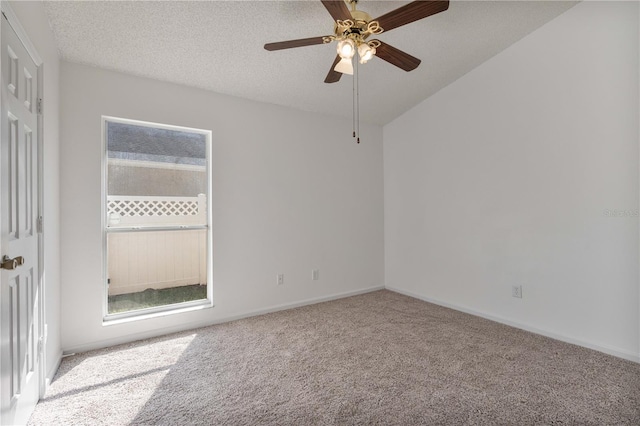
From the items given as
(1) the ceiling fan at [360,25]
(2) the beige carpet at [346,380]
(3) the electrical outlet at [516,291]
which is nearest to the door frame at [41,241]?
(2) the beige carpet at [346,380]

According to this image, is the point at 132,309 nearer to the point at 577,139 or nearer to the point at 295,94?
the point at 295,94

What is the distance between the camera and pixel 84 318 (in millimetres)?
2631

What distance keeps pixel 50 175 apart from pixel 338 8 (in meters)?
2.24

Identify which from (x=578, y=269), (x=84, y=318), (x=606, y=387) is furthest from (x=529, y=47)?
(x=84, y=318)

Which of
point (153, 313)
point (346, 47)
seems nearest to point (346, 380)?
point (153, 313)

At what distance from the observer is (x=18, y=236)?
160 cm

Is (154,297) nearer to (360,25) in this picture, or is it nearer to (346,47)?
(346,47)

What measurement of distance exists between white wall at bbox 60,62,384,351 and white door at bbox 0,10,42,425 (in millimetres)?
756

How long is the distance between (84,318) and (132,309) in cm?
37

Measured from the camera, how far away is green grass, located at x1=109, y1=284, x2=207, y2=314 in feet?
9.39

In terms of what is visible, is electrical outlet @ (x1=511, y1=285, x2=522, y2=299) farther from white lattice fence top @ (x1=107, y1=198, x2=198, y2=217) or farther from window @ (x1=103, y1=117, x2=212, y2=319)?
white lattice fence top @ (x1=107, y1=198, x2=198, y2=217)

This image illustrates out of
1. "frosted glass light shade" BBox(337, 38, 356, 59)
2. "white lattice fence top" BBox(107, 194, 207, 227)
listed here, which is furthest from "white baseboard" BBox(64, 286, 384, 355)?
"frosted glass light shade" BBox(337, 38, 356, 59)

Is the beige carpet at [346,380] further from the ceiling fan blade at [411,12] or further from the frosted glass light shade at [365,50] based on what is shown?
the ceiling fan blade at [411,12]

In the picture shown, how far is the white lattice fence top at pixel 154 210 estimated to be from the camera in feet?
9.32
